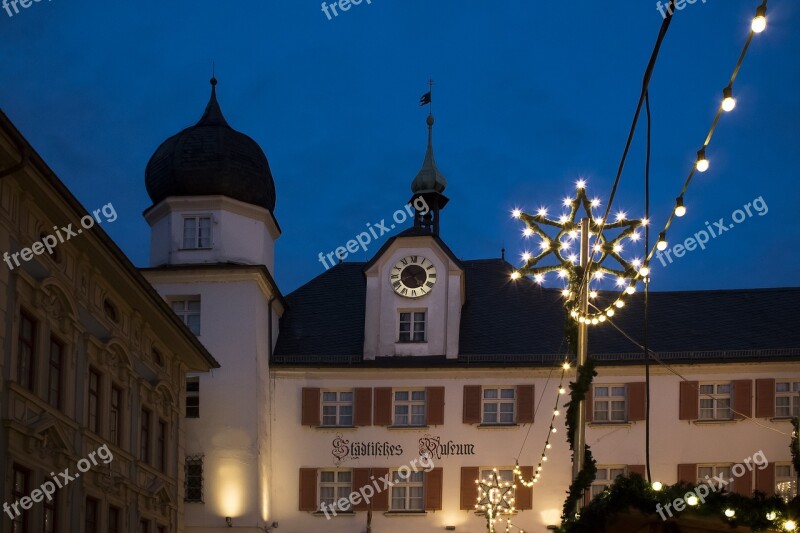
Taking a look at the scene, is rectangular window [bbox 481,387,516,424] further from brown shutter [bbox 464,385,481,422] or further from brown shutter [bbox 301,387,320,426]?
brown shutter [bbox 301,387,320,426]

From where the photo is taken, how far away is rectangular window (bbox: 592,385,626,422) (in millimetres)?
44875

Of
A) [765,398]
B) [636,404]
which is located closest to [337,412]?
[636,404]

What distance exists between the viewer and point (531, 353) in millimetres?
45531

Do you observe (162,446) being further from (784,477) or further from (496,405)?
(784,477)

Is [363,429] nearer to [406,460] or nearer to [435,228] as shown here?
[406,460]

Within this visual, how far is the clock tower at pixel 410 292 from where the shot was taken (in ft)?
151

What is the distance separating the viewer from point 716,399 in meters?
44.4

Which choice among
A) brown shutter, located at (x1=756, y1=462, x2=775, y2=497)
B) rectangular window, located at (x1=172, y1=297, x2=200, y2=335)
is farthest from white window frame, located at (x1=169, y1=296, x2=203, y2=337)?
brown shutter, located at (x1=756, y1=462, x2=775, y2=497)

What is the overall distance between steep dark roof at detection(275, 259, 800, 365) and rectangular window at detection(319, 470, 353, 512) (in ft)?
11.0

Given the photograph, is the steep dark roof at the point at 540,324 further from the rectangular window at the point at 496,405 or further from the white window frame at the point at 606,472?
the white window frame at the point at 606,472

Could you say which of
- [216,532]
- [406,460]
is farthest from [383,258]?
[216,532]

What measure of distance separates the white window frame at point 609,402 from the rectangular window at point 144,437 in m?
16.8

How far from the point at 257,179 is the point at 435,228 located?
8.12m

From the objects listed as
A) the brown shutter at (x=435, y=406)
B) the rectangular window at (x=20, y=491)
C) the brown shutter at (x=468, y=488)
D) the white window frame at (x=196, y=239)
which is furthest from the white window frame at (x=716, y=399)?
the rectangular window at (x=20, y=491)
